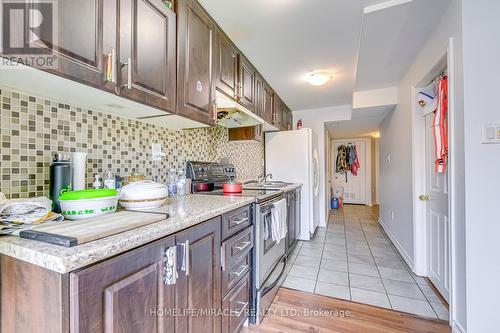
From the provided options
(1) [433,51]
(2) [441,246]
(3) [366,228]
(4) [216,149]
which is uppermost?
(1) [433,51]

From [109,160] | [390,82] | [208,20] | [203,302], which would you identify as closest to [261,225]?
[203,302]

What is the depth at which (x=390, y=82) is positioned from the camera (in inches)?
116

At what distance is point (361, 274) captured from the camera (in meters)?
2.28

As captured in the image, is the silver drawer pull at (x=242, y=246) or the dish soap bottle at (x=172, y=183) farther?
the dish soap bottle at (x=172, y=183)

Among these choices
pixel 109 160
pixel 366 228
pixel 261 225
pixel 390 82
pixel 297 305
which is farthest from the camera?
pixel 366 228

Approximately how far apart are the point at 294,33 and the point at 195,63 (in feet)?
2.90

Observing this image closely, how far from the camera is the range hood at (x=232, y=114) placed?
1.77m

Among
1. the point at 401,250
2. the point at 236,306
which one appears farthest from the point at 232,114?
the point at 401,250

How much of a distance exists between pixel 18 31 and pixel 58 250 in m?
0.66

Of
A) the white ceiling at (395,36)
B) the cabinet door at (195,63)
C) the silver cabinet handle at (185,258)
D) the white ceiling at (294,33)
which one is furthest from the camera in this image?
the white ceiling at (395,36)

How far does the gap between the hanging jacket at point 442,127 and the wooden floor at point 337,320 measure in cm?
117

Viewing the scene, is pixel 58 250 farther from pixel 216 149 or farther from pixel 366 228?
pixel 366 228

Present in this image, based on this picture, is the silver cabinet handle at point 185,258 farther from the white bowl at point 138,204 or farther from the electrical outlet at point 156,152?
the electrical outlet at point 156,152

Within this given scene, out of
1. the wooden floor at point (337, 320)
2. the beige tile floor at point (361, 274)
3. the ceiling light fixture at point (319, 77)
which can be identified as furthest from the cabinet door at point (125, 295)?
the ceiling light fixture at point (319, 77)
